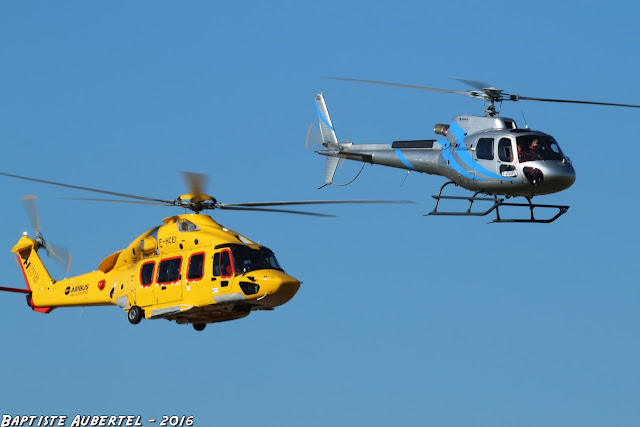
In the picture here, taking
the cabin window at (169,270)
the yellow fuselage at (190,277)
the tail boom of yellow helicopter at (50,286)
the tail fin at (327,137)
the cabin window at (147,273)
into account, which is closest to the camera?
the yellow fuselage at (190,277)

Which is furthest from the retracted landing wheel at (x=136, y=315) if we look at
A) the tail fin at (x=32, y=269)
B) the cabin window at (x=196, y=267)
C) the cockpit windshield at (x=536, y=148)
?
the cockpit windshield at (x=536, y=148)

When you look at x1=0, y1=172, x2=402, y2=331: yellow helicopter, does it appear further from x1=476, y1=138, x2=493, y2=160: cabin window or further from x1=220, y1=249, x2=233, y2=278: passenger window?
x1=476, y1=138, x2=493, y2=160: cabin window

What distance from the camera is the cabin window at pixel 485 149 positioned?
30.1m

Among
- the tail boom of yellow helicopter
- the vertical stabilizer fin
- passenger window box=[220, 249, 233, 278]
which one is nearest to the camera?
passenger window box=[220, 249, 233, 278]

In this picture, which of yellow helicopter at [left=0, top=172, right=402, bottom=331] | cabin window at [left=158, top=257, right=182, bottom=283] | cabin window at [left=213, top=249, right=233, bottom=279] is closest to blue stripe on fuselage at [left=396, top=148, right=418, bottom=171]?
yellow helicopter at [left=0, top=172, right=402, bottom=331]

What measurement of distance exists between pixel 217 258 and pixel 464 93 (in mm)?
7805

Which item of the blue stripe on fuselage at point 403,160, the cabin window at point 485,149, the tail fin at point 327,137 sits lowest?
the cabin window at point 485,149

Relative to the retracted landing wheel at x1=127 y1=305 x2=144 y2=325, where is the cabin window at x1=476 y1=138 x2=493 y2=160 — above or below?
above

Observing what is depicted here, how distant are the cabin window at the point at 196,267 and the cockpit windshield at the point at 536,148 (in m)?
7.97

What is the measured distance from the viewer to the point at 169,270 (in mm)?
29609

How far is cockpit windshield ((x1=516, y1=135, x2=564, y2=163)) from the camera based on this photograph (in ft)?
96.7

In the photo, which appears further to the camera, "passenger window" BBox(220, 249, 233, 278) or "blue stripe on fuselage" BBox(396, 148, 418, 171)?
"blue stripe on fuselage" BBox(396, 148, 418, 171)

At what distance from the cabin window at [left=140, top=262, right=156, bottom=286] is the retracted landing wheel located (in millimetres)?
635

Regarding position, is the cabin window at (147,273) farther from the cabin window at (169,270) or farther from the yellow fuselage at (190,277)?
the cabin window at (169,270)
